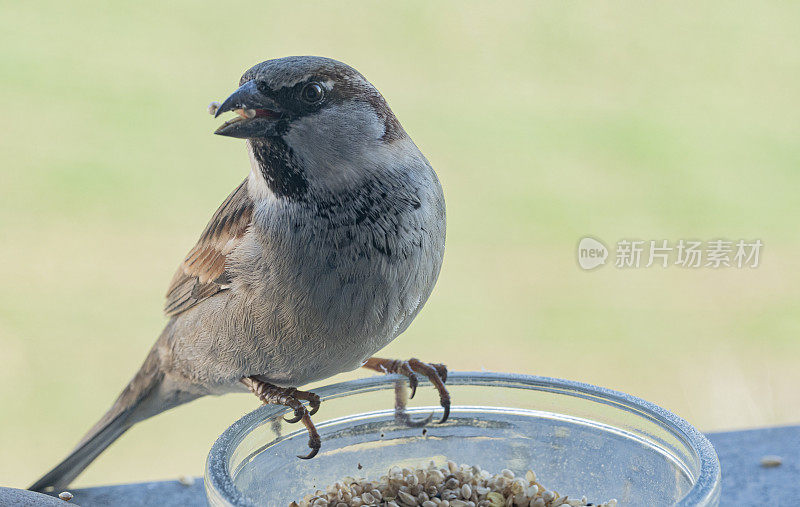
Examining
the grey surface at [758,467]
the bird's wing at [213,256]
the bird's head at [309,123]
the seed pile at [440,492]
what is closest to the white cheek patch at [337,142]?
the bird's head at [309,123]

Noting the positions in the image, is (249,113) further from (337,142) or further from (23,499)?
(23,499)

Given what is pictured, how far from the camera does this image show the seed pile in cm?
142

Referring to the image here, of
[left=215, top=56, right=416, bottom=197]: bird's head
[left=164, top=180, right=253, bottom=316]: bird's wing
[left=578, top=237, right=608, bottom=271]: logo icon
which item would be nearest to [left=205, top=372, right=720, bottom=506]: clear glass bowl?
[left=164, top=180, right=253, bottom=316]: bird's wing

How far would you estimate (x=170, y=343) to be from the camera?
1.70 metres

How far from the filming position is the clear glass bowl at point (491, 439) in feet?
4.57

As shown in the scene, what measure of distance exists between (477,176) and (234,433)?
2688mm

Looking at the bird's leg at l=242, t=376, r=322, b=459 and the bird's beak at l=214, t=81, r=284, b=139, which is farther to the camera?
the bird's leg at l=242, t=376, r=322, b=459

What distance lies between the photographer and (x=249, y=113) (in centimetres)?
125

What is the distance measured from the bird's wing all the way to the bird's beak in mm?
237

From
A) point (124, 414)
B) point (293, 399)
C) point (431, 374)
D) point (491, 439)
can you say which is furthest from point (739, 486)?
point (124, 414)

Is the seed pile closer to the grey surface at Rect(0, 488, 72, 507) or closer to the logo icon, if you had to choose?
the grey surface at Rect(0, 488, 72, 507)

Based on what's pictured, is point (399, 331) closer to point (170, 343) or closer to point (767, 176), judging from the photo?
point (170, 343)

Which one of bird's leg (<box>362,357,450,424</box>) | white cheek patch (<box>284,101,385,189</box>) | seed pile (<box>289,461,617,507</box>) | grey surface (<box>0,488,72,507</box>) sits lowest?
grey surface (<box>0,488,72,507</box>)

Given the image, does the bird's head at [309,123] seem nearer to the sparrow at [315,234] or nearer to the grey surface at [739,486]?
the sparrow at [315,234]
